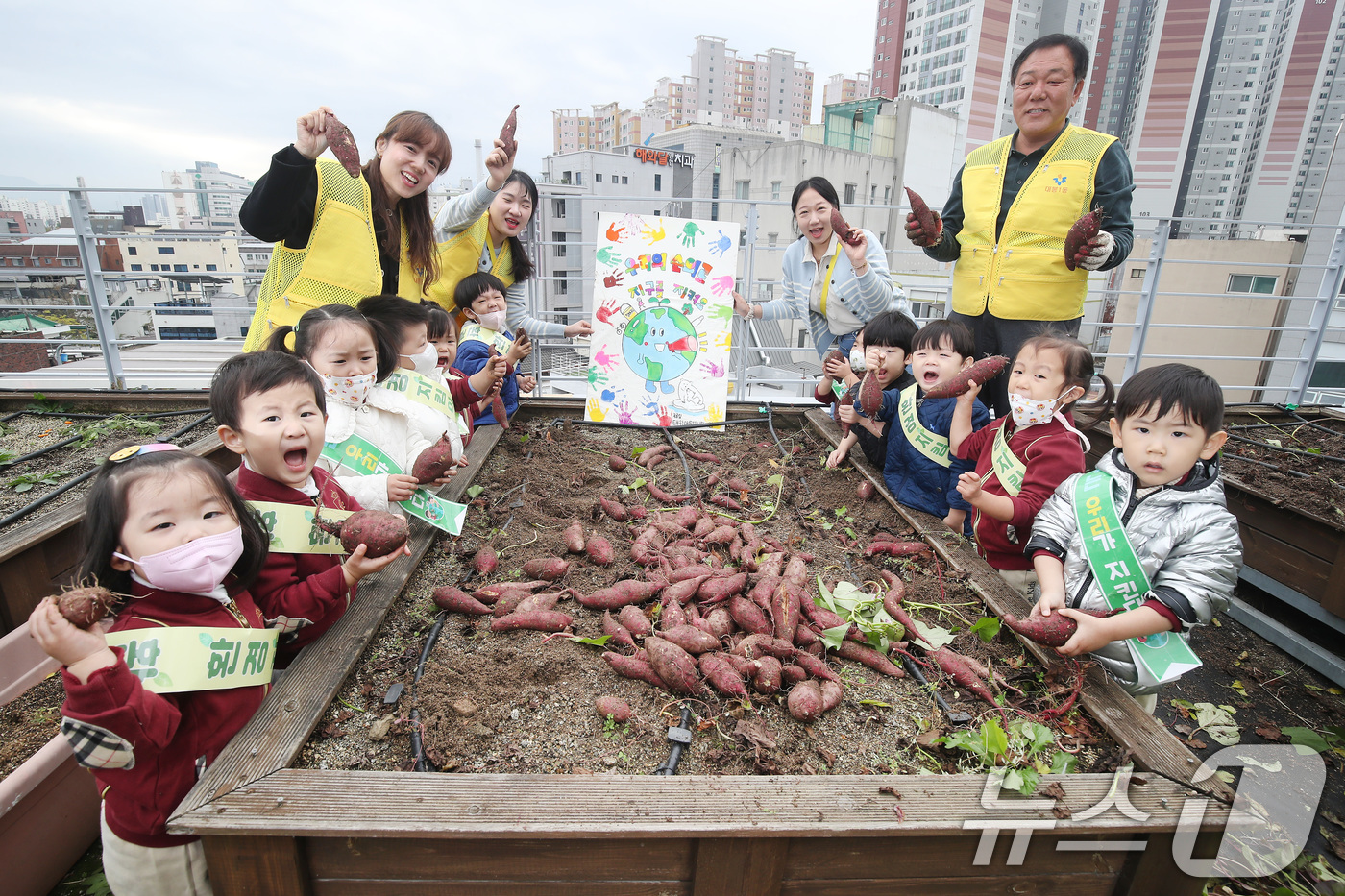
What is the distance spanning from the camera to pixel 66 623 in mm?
963

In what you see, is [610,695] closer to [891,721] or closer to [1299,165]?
[891,721]

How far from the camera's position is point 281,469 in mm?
1595

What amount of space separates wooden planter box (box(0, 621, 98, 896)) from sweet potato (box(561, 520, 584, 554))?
1418 mm

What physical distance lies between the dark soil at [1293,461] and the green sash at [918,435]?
5.39 ft

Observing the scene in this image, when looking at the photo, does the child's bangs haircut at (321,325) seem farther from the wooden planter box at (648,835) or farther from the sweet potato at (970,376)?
the sweet potato at (970,376)

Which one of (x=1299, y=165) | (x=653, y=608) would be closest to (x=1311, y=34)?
(x=1299, y=165)

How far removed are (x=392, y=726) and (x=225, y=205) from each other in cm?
975

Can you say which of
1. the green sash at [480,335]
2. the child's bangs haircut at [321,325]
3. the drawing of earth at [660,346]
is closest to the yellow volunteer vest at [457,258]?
the green sash at [480,335]

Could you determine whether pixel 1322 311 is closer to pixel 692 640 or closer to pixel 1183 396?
pixel 1183 396

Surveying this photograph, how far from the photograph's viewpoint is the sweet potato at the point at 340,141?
2.18m

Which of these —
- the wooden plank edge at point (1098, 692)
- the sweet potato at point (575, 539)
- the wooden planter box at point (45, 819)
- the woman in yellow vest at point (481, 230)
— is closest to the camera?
the wooden plank edge at point (1098, 692)

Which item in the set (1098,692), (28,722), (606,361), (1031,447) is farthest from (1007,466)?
(28,722)

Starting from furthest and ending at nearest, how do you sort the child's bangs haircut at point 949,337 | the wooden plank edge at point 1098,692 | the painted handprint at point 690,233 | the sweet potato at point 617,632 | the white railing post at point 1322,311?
1. the white railing post at point 1322,311
2. the painted handprint at point 690,233
3. the child's bangs haircut at point 949,337
4. the sweet potato at point 617,632
5. the wooden plank edge at point 1098,692

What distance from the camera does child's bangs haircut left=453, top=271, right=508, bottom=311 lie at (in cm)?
331
